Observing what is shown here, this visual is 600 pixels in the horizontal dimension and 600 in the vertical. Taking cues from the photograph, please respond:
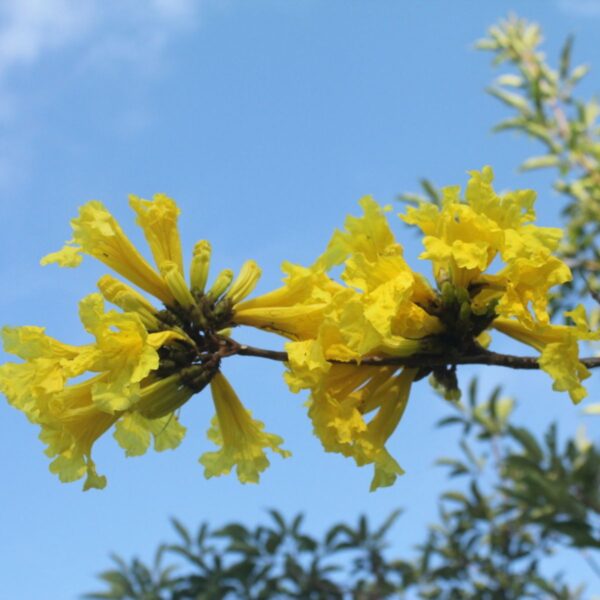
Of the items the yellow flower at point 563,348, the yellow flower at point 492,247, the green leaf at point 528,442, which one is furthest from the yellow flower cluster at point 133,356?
the green leaf at point 528,442

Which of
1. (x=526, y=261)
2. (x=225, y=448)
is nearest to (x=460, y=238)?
(x=526, y=261)

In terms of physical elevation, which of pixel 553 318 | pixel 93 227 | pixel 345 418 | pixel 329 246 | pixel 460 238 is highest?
pixel 553 318

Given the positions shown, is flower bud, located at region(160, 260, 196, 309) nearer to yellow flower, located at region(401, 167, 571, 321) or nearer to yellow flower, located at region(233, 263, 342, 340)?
yellow flower, located at region(233, 263, 342, 340)

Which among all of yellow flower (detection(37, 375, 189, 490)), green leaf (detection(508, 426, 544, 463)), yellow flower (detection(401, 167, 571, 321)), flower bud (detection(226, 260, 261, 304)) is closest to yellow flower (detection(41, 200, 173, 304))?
flower bud (detection(226, 260, 261, 304))

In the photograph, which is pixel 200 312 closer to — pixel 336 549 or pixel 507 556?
pixel 336 549

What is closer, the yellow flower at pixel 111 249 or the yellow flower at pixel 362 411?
Answer: the yellow flower at pixel 362 411

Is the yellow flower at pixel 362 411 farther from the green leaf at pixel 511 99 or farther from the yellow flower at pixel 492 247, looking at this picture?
the green leaf at pixel 511 99

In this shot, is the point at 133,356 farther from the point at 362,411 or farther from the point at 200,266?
the point at 362,411
